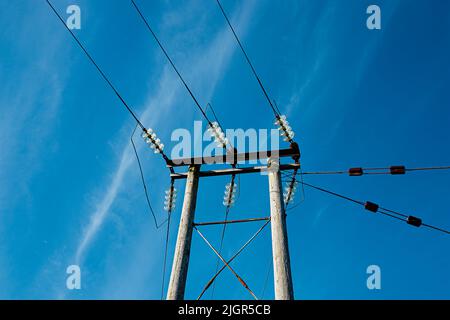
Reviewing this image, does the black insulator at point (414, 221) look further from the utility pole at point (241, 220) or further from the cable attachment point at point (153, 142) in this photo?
the cable attachment point at point (153, 142)

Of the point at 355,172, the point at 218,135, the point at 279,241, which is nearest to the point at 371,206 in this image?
the point at 355,172

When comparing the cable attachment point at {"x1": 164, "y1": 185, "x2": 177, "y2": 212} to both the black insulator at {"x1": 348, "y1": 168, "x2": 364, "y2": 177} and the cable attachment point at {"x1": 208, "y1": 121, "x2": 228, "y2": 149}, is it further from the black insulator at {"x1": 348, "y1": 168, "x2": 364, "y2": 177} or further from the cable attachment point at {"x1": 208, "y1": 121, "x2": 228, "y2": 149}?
the black insulator at {"x1": 348, "y1": 168, "x2": 364, "y2": 177}

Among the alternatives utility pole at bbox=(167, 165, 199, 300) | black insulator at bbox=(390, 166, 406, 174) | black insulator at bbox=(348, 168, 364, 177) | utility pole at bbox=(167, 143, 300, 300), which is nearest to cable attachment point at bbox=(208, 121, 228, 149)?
utility pole at bbox=(167, 143, 300, 300)

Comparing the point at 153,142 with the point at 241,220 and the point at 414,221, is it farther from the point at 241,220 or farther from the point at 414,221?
the point at 414,221

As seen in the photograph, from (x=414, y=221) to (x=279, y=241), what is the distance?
3.94 m

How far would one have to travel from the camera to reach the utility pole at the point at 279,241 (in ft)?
18.2

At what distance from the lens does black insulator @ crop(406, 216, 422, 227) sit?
25.8 feet

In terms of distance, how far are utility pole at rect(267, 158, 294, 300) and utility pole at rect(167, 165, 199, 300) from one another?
70.2 inches

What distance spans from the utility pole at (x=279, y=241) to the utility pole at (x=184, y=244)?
1.78 m
